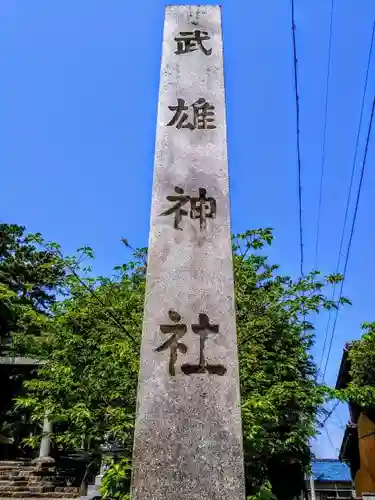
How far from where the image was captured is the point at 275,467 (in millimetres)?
10828

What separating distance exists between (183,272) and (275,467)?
30.3 ft

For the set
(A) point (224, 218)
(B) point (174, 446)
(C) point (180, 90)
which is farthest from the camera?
(C) point (180, 90)

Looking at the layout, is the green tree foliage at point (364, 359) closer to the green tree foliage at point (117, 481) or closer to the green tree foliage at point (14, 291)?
the green tree foliage at point (117, 481)

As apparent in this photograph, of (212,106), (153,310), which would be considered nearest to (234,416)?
(153,310)

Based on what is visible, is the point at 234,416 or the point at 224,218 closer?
the point at 234,416

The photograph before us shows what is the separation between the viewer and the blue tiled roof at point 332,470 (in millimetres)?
26766

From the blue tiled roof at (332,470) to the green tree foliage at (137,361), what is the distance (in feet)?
72.5

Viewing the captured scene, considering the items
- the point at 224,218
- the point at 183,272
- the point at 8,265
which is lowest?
the point at 183,272

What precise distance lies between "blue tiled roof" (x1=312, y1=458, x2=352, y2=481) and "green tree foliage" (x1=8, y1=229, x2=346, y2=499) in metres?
22.1

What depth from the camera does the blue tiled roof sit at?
26766 mm

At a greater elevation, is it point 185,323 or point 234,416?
point 185,323

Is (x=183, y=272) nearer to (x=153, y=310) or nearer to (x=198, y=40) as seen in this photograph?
(x=153, y=310)

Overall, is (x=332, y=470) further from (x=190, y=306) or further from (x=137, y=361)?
(x=190, y=306)

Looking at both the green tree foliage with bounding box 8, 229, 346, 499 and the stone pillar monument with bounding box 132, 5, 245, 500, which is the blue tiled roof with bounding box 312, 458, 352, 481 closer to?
the green tree foliage with bounding box 8, 229, 346, 499
